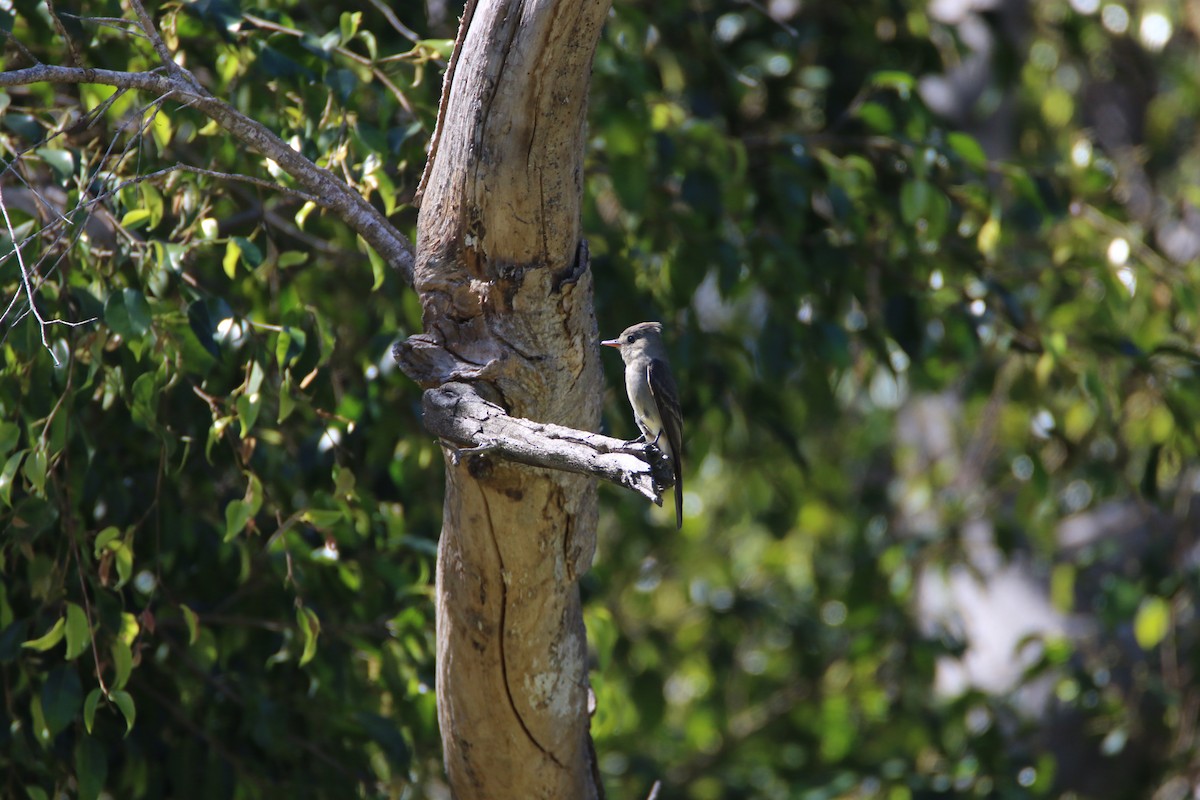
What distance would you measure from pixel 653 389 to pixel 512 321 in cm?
94

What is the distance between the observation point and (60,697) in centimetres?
262

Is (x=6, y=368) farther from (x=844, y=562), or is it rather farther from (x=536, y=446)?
(x=844, y=562)

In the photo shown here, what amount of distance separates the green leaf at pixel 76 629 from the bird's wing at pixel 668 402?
1.42 meters

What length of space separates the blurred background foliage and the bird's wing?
39 cm

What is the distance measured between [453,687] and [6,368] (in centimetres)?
116

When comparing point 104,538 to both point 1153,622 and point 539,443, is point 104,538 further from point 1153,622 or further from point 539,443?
point 1153,622

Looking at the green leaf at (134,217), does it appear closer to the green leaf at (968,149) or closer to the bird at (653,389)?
the bird at (653,389)

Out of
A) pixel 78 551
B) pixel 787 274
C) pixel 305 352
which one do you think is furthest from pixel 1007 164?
pixel 78 551

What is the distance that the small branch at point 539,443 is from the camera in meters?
1.97

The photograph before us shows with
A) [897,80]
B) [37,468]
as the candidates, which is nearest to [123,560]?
[37,468]

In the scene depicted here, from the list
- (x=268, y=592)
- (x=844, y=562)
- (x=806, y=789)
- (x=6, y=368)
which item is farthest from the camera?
(x=844, y=562)

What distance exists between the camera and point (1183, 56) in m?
7.89

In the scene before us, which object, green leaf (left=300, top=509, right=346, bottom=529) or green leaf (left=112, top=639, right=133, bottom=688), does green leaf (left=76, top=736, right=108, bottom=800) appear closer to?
green leaf (left=112, top=639, right=133, bottom=688)

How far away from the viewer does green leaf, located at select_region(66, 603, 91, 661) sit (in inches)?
98.8
